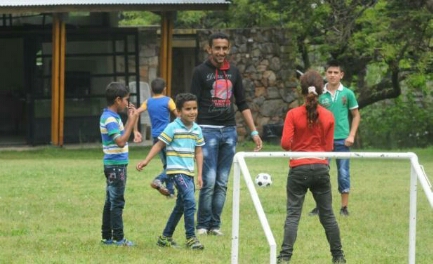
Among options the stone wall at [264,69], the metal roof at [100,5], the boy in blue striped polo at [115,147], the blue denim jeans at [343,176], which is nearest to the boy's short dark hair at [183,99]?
the boy in blue striped polo at [115,147]

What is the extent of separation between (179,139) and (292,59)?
68.2 feet

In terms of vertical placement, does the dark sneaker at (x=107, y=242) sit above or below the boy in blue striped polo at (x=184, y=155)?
below

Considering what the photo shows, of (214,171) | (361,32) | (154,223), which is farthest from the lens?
(361,32)

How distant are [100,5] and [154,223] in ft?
44.4

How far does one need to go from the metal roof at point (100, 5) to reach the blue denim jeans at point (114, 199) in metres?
14.7

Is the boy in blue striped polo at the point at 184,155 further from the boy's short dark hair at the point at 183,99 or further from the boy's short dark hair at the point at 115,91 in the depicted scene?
the boy's short dark hair at the point at 115,91

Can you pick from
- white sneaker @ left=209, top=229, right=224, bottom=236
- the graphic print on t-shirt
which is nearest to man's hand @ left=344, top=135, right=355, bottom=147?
the graphic print on t-shirt

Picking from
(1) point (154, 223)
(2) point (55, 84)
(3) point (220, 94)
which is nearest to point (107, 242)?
(1) point (154, 223)

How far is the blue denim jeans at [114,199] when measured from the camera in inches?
416

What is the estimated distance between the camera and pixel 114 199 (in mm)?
10641

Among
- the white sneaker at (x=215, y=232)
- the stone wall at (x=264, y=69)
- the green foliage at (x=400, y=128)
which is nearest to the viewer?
the white sneaker at (x=215, y=232)

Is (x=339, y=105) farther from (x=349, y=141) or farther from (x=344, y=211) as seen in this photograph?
(x=344, y=211)

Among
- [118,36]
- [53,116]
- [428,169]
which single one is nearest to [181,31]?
[118,36]

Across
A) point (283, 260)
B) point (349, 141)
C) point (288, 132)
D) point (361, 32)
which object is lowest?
point (283, 260)
